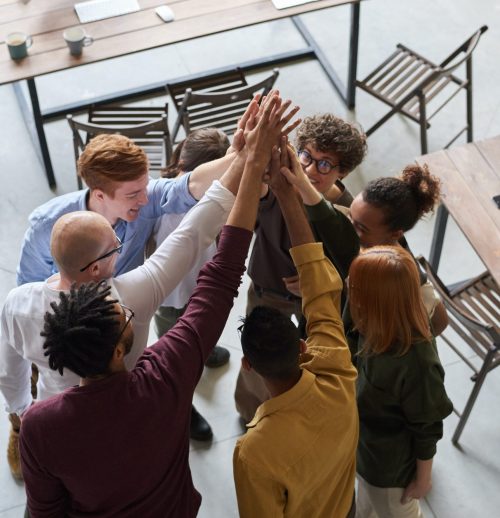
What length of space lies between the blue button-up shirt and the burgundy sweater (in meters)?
0.71

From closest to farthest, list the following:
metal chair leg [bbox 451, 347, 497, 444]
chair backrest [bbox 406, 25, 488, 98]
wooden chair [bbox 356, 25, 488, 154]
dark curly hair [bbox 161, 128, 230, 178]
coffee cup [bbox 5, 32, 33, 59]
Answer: dark curly hair [bbox 161, 128, 230, 178]
metal chair leg [bbox 451, 347, 497, 444]
coffee cup [bbox 5, 32, 33, 59]
chair backrest [bbox 406, 25, 488, 98]
wooden chair [bbox 356, 25, 488, 154]

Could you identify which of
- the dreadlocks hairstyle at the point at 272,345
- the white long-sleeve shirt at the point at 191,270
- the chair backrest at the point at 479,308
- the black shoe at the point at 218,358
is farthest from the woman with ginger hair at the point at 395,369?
the black shoe at the point at 218,358

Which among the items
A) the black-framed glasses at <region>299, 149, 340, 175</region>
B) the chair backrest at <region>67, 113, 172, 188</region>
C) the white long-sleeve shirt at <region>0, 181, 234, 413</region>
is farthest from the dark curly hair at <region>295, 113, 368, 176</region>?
the chair backrest at <region>67, 113, 172, 188</region>

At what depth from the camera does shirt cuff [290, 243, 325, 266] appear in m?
2.12

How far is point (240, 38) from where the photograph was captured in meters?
5.59

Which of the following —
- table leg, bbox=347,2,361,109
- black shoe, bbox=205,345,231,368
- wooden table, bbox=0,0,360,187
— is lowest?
black shoe, bbox=205,345,231,368

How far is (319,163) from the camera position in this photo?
273cm

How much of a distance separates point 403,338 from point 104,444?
882 millimetres

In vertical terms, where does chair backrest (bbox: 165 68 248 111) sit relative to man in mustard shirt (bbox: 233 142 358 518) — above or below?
above

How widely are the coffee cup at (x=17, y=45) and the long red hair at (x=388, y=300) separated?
2828mm

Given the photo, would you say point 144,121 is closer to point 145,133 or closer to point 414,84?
point 145,133

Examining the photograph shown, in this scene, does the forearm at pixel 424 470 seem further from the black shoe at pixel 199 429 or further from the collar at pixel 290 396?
the black shoe at pixel 199 429

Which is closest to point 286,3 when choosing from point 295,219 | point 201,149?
point 201,149

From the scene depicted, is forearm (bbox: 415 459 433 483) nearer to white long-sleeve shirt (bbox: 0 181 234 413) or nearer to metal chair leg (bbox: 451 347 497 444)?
metal chair leg (bbox: 451 347 497 444)
